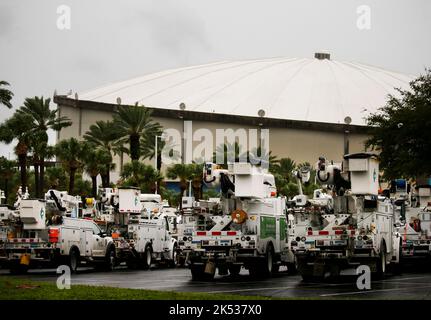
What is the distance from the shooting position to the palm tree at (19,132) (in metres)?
62.6

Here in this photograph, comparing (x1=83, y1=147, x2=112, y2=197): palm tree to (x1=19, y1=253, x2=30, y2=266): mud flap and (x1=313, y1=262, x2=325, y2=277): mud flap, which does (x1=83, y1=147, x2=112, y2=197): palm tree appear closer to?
(x1=19, y1=253, x2=30, y2=266): mud flap

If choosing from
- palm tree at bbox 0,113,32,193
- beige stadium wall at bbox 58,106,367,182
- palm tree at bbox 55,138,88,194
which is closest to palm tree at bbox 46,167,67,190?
palm tree at bbox 55,138,88,194

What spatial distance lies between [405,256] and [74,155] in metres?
35.2

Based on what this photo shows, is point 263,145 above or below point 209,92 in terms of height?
below

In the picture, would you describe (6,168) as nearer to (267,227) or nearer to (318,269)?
(267,227)

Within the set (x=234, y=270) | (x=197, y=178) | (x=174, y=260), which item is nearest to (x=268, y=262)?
(x=234, y=270)

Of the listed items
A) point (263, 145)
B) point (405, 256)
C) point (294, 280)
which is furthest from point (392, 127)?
point (263, 145)

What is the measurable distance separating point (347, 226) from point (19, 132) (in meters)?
39.7

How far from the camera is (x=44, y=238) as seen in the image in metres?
33.2

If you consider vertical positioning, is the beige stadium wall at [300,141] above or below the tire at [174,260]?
above

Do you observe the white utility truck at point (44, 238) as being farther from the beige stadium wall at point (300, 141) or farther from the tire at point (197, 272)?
the beige stadium wall at point (300, 141)

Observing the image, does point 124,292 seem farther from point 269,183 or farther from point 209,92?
point 209,92

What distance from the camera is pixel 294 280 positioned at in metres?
29.5

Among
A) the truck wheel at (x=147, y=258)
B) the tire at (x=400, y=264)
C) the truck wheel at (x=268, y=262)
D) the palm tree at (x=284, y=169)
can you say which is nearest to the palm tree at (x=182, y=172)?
the palm tree at (x=284, y=169)
